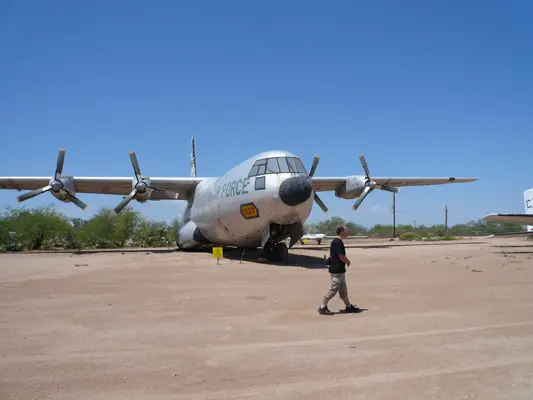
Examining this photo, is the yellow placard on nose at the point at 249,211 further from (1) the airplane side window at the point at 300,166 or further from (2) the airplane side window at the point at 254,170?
(1) the airplane side window at the point at 300,166

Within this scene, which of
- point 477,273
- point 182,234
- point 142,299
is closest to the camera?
point 142,299

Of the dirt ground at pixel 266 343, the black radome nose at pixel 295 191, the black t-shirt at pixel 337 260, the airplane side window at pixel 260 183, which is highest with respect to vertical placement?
the airplane side window at pixel 260 183

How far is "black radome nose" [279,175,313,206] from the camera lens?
1478cm

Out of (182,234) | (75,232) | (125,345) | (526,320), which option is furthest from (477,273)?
(75,232)

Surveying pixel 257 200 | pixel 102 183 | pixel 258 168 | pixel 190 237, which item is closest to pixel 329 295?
pixel 257 200

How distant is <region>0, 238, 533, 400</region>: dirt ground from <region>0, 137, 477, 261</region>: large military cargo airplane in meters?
5.79

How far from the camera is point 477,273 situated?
1245 centimetres

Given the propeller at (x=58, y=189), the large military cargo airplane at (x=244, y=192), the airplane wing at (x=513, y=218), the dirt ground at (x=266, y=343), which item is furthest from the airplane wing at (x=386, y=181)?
the dirt ground at (x=266, y=343)

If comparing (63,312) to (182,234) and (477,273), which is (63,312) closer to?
(477,273)

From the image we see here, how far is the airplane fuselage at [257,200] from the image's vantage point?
594 inches

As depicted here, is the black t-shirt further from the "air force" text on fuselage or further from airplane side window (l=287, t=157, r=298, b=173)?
the "air force" text on fuselage

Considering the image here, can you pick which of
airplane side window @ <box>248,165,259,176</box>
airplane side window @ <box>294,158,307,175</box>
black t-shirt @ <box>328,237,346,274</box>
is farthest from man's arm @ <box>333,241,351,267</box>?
airplane side window @ <box>248,165,259,176</box>

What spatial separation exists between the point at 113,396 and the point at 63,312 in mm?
4318

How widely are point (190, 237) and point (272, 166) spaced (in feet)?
33.2
